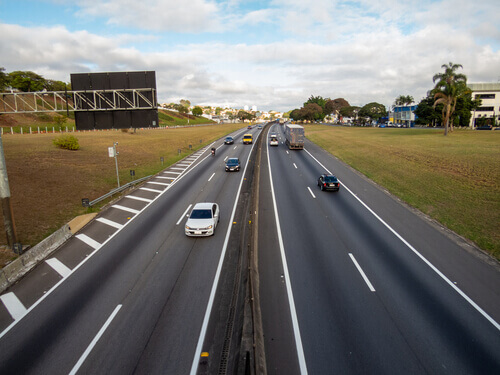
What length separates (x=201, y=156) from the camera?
46406 mm

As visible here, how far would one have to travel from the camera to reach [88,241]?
56.1 ft

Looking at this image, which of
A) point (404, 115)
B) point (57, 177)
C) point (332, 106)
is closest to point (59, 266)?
point (57, 177)

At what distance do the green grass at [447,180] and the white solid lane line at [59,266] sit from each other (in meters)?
21.9

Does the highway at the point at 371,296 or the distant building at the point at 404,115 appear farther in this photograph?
the distant building at the point at 404,115

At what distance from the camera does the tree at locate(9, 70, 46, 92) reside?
313 ft

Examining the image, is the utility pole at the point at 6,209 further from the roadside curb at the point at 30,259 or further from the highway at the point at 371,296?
the highway at the point at 371,296

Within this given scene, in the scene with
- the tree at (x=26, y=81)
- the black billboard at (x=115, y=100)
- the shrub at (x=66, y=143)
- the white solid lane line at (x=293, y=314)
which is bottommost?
the white solid lane line at (x=293, y=314)

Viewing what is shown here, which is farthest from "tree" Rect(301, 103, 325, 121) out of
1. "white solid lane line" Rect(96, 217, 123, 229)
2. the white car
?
"white solid lane line" Rect(96, 217, 123, 229)

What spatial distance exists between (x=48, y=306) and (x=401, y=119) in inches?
6681

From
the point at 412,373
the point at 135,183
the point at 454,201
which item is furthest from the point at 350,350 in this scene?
the point at 135,183

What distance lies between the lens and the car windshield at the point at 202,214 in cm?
1781

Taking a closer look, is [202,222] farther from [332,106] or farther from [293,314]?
[332,106]

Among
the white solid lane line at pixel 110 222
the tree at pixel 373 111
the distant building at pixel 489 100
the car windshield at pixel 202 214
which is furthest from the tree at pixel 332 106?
the white solid lane line at pixel 110 222

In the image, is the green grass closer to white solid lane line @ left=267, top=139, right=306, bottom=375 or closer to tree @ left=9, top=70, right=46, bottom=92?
white solid lane line @ left=267, top=139, right=306, bottom=375
